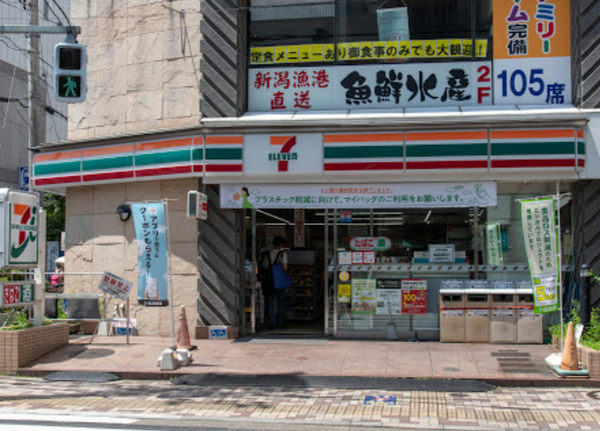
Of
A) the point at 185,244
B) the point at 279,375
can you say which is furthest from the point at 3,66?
the point at 279,375

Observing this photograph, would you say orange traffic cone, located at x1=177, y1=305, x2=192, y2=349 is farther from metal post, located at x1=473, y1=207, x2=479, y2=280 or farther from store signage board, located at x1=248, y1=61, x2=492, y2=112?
metal post, located at x1=473, y1=207, x2=479, y2=280

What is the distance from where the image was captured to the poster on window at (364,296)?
13133 mm

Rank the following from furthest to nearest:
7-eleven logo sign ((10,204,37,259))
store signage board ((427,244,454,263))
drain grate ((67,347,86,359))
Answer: store signage board ((427,244,454,263))
drain grate ((67,347,86,359))
7-eleven logo sign ((10,204,37,259))

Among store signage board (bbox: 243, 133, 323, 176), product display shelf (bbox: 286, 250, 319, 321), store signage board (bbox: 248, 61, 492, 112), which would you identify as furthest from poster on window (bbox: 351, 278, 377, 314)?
store signage board (bbox: 248, 61, 492, 112)

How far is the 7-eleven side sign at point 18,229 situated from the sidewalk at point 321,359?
192 cm

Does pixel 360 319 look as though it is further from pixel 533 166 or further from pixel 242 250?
pixel 533 166

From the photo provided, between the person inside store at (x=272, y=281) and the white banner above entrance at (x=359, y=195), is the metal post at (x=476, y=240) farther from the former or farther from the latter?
the person inside store at (x=272, y=281)

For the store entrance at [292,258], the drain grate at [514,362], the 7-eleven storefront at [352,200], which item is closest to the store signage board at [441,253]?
the 7-eleven storefront at [352,200]

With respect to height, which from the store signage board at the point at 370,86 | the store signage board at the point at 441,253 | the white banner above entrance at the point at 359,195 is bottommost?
the store signage board at the point at 441,253

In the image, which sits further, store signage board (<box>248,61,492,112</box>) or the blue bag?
the blue bag

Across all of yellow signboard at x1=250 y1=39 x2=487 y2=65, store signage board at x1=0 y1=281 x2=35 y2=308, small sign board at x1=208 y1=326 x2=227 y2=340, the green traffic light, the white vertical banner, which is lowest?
small sign board at x1=208 y1=326 x2=227 y2=340

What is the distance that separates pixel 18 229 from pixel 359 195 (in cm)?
658

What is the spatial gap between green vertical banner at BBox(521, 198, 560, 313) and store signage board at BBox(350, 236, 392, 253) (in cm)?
337

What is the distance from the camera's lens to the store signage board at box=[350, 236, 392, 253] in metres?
13.1
